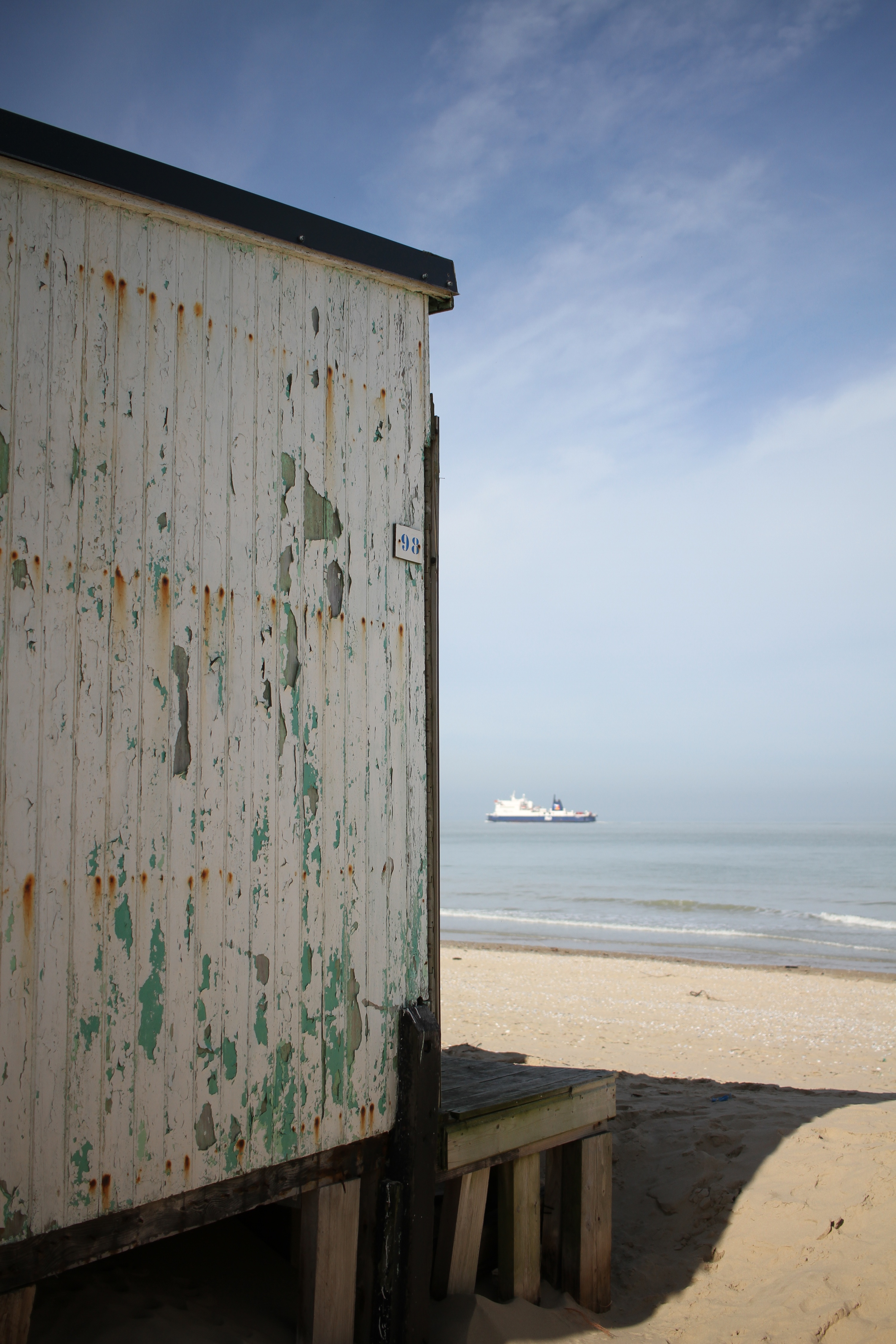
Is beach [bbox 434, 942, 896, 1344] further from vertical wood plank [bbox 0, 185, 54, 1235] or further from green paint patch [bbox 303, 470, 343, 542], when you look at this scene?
green paint patch [bbox 303, 470, 343, 542]

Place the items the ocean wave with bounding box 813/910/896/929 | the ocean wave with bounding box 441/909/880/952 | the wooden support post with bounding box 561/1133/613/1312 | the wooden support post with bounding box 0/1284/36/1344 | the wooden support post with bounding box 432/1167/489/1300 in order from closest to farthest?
1. the wooden support post with bounding box 0/1284/36/1344
2. the wooden support post with bounding box 432/1167/489/1300
3. the wooden support post with bounding box 561/1133/613/1312
4. the ocean wave with bounding box 441/909/880/952
5. the ocean wave with bounding box 813/910/896/929

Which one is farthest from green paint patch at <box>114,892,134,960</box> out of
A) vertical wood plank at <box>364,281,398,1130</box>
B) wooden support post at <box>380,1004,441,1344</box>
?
wooden support post at <box>380,1004,441,1344</box>

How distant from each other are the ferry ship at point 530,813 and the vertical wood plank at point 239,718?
109758 millimetres

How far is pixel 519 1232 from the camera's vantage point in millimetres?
3719

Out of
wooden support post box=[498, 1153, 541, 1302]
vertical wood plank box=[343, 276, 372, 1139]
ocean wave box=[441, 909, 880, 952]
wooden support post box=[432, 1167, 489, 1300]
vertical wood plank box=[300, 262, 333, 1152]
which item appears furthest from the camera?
ocean wave box=[441, 909, 880, 952]

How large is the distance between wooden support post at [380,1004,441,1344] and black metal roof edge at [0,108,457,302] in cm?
272

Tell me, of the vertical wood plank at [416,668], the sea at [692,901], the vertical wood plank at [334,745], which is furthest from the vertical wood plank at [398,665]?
the sea at [692,901]

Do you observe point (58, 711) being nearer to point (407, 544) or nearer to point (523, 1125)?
A: point (407, 544)

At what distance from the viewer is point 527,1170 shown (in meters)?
3.79

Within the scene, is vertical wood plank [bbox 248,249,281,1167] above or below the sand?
above

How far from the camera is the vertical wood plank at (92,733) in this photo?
7.75 ft

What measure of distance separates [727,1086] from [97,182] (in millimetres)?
7035

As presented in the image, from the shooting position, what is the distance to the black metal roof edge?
2.39 metres

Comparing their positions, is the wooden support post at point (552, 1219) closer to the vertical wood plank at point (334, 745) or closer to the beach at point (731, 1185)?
the beach at point (731, 1185)
